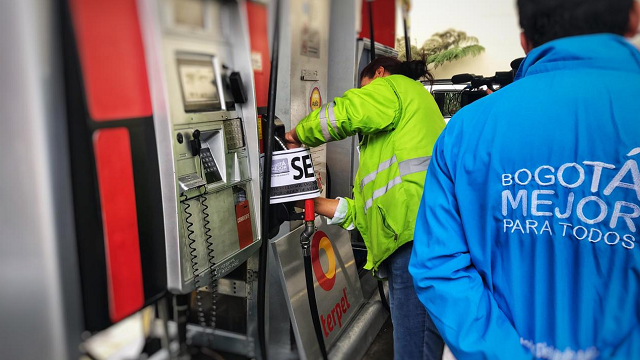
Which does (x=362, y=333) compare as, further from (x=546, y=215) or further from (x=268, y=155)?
(x=546, y=215)

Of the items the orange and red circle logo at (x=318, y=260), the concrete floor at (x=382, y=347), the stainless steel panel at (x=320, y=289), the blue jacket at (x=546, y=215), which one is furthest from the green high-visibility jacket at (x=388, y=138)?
the concrete floor at (x=382, y=347)

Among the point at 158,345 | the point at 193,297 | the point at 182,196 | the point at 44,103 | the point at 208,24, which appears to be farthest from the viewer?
the point at 193,297

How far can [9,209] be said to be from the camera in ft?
4.08

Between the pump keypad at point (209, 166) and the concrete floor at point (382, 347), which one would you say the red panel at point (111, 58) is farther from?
the concrete floor at point (382, 347)

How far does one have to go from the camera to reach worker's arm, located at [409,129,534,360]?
0.98 meters

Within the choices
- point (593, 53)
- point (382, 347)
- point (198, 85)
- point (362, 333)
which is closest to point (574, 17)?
point (593, 53)

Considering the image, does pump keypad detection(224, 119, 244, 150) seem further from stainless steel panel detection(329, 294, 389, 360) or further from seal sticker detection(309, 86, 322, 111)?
stainless steel panel detection(329, 294, 389, 360)

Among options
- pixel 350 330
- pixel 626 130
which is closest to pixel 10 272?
pixel 626 130

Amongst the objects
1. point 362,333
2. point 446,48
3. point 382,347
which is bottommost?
point 382,347

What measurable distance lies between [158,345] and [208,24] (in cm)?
129

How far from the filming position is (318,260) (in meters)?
2.76

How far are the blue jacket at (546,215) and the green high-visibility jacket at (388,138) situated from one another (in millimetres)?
829

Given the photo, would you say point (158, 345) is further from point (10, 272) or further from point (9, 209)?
point (9, 209)

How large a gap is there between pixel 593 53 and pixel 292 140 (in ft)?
4.70
